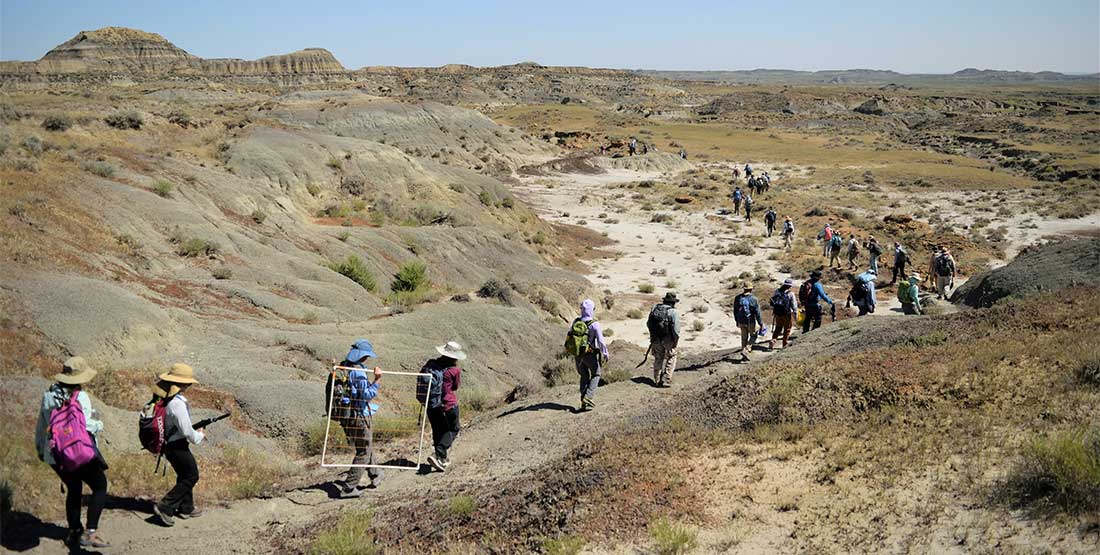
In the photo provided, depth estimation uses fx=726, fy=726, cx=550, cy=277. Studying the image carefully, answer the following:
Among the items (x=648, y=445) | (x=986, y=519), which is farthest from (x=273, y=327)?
(x=986, y=519)

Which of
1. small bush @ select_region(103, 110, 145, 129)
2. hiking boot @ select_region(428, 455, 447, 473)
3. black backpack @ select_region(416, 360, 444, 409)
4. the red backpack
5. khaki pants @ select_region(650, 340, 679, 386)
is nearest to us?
the red backpack

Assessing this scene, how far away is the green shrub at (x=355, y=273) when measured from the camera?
2088 cm

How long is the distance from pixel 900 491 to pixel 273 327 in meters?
11.7

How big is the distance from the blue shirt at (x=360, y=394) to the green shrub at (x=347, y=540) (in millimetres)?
1361

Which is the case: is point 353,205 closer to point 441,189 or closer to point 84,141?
point 441,189

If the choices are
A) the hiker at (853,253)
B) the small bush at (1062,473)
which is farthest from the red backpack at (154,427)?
the hiker at (853,253)

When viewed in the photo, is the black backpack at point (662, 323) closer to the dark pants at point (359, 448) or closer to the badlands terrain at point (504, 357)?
the badlands terrain at point (504, 357)

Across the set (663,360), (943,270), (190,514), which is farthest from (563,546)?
(943,270)

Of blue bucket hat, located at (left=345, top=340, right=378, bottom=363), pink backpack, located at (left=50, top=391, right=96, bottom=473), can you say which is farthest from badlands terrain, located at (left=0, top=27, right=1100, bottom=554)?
blue bucket hat, located at (left=345, top=340, right=378, bottom=363)

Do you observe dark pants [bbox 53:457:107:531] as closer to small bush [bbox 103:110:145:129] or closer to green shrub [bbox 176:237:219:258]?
green shrub [bbox 176:237:219:258]

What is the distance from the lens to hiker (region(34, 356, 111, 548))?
20.5ft

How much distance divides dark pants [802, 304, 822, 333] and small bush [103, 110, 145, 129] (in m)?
26.1

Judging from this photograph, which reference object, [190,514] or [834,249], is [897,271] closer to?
[834,249]

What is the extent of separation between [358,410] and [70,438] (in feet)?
9.83
